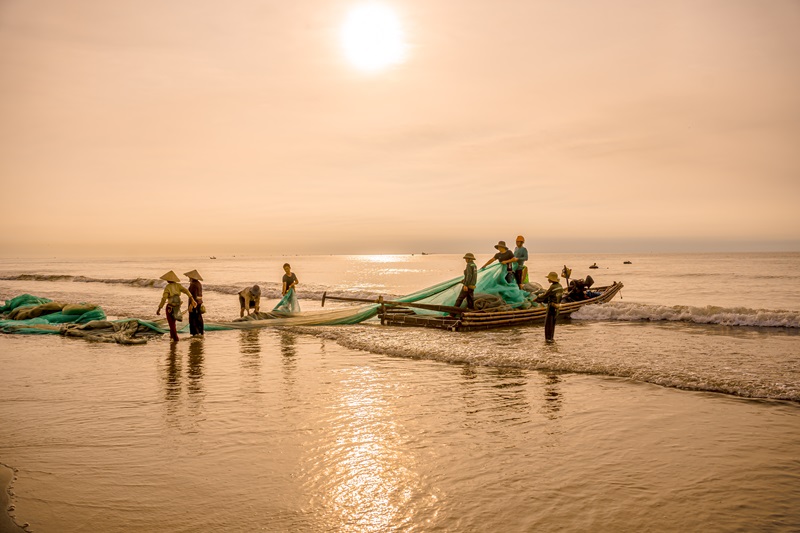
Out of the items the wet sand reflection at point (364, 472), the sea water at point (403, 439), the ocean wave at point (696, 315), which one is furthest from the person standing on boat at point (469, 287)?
the wet sand reflection at point (364, 472)

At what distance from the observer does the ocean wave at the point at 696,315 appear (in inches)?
672

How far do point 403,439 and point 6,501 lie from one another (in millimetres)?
3772

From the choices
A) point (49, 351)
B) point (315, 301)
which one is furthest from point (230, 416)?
point (315, 301)

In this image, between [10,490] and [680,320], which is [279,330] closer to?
[10,490]

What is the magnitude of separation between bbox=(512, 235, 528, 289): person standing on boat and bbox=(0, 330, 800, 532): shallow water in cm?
718

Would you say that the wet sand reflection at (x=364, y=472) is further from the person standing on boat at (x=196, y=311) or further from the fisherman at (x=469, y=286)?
the person standing on boat at (x=196, y=311)

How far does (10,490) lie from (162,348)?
8.43 m

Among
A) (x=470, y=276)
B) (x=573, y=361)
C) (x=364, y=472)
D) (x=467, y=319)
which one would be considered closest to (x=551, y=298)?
(x=573, y=361)

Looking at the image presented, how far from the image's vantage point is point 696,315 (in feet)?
59.9

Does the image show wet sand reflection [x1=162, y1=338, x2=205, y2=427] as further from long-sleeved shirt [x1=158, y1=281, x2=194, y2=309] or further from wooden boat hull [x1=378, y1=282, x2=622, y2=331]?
wooden boat hull [x1=378, y1=282, x2=622, y2=331]

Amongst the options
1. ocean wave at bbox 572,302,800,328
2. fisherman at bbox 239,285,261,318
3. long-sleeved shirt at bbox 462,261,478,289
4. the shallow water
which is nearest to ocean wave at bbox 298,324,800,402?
the shallow water

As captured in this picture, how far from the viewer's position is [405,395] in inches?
316

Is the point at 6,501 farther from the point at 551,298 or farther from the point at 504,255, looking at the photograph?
the point at 504,255

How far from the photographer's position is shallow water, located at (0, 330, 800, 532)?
421 cm
